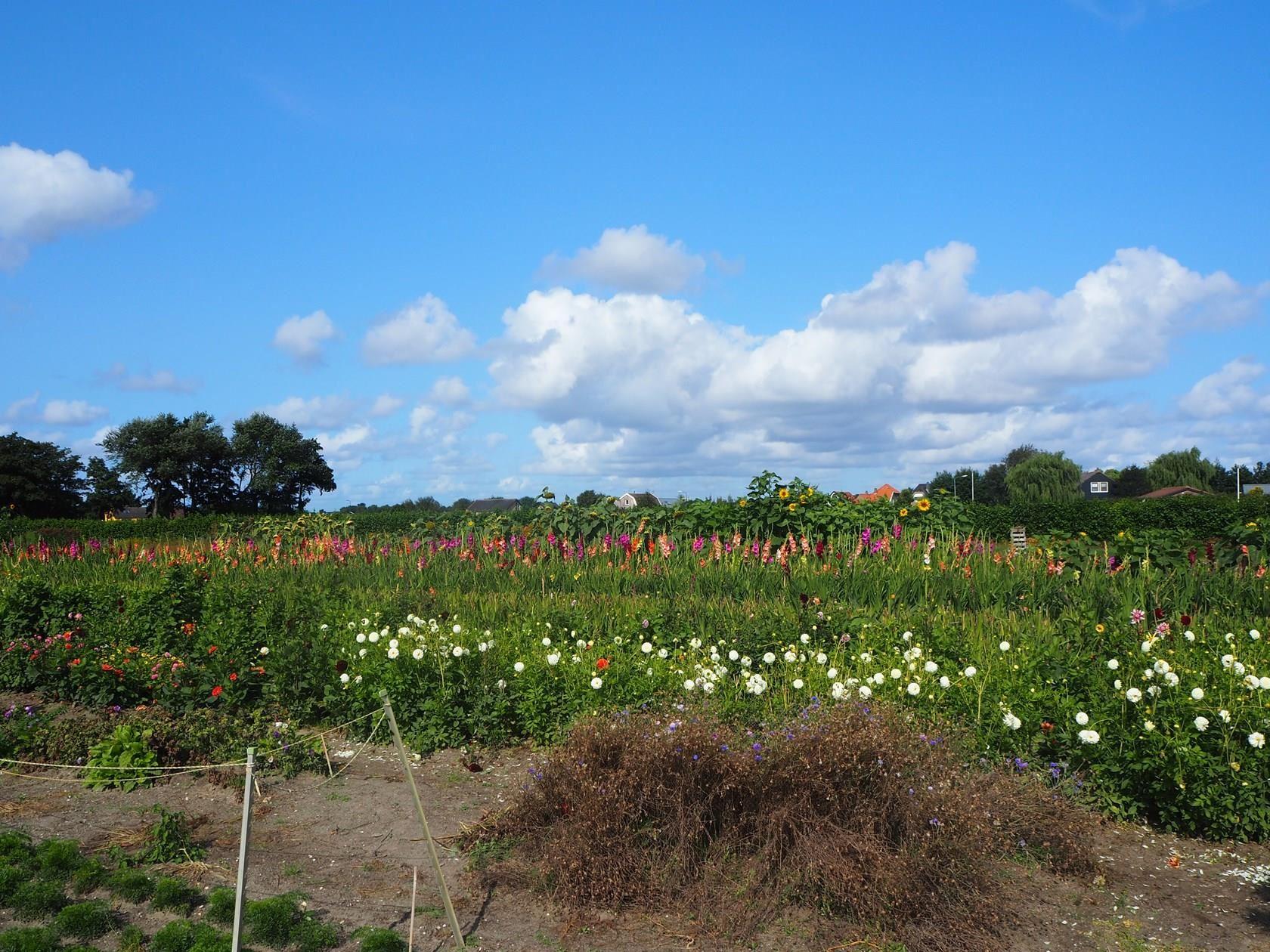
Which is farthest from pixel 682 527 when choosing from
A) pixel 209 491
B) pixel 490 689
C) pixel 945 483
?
pixel 945 483

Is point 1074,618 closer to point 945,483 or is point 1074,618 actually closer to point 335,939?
point 335,939

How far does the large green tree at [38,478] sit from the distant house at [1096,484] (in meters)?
86.2

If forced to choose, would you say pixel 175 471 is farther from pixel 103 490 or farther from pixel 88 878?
pixel 88 878

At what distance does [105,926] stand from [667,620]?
11.6 ft

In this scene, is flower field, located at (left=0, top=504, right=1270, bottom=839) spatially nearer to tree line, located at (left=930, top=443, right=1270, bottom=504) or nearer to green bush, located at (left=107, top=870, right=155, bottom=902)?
green bush, located at (left=107, top=870, right=155, bottom=902)

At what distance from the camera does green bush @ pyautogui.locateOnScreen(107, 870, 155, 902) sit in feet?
12.9

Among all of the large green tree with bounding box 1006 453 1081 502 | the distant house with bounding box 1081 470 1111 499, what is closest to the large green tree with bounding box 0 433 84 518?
the large green tree with bounding box 1006 453 1081 502

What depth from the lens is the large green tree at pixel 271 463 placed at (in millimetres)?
62562

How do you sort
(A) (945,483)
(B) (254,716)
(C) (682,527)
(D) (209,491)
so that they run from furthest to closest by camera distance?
(A) (945,483) → (D) (209,491) → (C) (682,527) → (B) (254,716)

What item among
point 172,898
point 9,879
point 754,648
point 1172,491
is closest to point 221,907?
point 172,898

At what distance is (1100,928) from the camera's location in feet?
11.8

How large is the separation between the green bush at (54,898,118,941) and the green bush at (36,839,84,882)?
477 mm

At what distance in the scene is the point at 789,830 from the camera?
3.76 metres

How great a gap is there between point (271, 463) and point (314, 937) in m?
63.9
